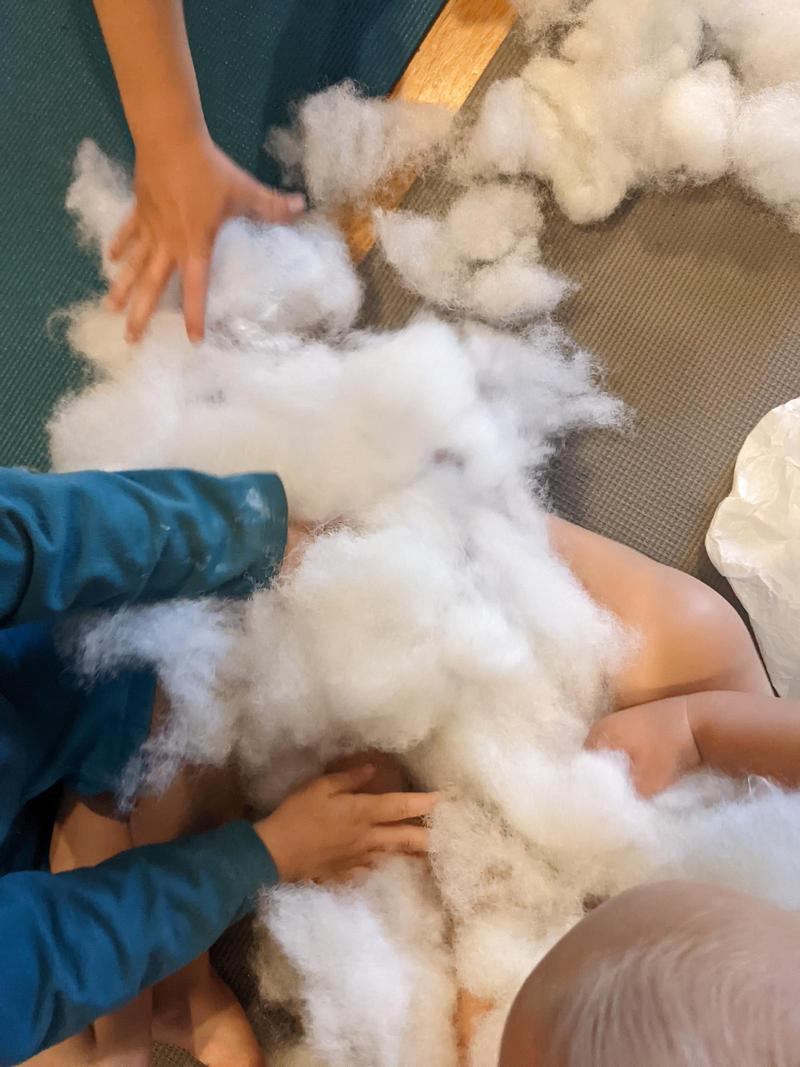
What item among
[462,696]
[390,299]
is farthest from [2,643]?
[390,299]

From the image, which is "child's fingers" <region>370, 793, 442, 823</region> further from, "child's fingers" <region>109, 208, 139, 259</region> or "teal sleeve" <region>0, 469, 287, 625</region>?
"child's fingers" <region>109, 208, 139, 259</region>

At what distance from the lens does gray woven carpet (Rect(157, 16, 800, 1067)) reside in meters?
0.91

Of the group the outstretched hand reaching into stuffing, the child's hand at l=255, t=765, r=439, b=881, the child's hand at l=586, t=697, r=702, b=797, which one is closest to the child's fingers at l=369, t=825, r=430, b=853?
the child's hand at l=255, t=765, r=439, b=881

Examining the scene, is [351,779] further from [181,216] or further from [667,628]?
[181,216]

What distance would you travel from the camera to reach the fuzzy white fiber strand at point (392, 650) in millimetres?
750

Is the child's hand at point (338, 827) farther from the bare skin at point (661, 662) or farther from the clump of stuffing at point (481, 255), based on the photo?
the clump of stuffing at point (481, 255)

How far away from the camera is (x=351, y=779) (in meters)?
0.81

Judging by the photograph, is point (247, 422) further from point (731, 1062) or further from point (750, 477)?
point (731, 1062)

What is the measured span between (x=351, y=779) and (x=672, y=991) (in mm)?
518

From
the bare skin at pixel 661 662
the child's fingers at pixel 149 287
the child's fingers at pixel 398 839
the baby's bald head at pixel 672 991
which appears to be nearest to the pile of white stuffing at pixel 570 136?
the child's fingers at pixel 149 287

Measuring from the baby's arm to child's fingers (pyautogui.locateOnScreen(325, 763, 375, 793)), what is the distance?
22 centimetres

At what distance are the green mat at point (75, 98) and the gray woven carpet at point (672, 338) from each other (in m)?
0.19

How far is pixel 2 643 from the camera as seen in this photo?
0.73 m

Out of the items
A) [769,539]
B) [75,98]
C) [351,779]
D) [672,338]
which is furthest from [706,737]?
[75,98]
